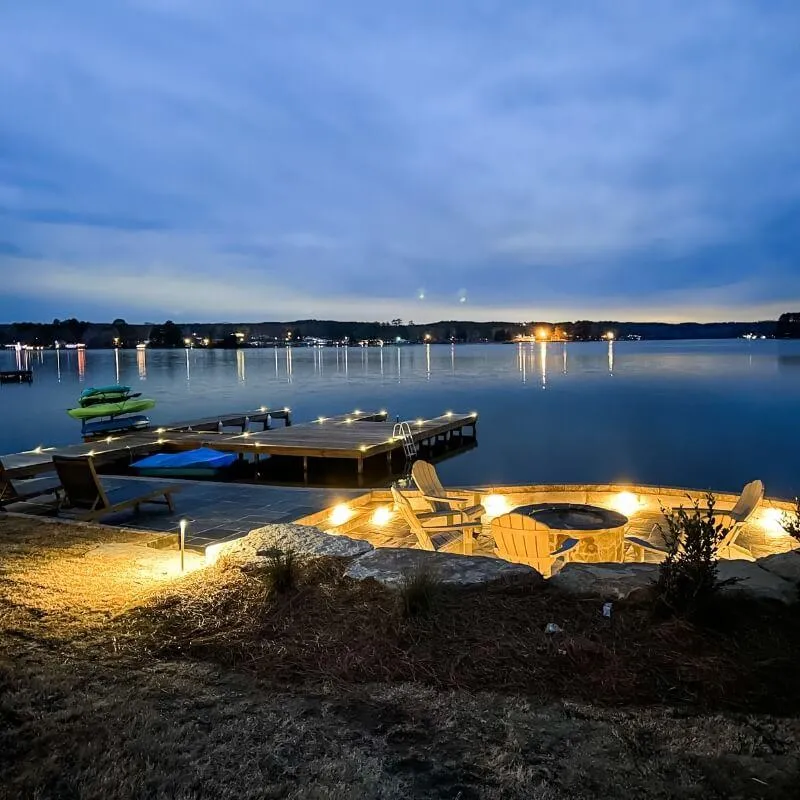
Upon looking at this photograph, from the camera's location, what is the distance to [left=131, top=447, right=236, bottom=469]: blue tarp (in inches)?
605

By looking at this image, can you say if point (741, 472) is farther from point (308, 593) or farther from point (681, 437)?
point (308, 593)

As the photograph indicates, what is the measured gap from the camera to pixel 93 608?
3.90 m

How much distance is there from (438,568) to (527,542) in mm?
1582

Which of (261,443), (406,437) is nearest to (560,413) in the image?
(406,437)

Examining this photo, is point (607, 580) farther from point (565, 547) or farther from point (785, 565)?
point (565, 547)

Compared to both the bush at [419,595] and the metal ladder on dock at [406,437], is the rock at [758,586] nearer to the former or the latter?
the bush at [419,595]

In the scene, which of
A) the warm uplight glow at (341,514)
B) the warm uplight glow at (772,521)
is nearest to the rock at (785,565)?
the warm uplight glow at (772,521)

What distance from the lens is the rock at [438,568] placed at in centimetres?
402

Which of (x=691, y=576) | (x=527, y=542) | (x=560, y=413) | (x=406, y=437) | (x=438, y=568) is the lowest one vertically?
(x=560, y=413)

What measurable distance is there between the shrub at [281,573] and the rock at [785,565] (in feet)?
10.4

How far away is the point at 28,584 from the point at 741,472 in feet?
69.1

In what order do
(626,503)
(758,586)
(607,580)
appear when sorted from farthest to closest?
(626,503), (607,580), (758,586)

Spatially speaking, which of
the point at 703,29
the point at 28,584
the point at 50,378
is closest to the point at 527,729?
the point at 28,584

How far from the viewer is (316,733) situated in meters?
2.47
